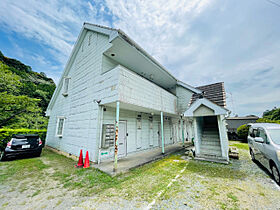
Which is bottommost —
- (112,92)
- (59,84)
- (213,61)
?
(112,92)

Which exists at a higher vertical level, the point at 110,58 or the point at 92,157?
the point at 110,58

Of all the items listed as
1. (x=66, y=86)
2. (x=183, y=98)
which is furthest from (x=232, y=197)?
(x=66, y=86)

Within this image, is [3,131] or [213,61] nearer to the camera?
[3,131]

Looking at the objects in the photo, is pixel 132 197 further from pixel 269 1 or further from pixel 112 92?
pixel 269 1

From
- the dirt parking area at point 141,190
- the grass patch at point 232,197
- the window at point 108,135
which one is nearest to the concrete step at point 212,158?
the dirt parking area at point 141,190

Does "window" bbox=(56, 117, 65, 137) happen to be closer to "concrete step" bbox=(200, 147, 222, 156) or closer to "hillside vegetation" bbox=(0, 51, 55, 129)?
"hillside vegetation" bbox=(0, 51, 55, 129)

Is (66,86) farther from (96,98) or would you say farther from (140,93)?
(140,93)

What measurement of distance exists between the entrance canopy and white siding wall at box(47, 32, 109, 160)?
216 inches

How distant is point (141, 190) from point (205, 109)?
16.8ft

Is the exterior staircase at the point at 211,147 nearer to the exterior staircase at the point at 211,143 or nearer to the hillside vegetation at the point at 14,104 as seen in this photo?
the exterior staircase at the point at 211,143

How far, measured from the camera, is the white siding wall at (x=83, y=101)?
5.64 meters

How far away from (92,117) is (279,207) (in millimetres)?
6775

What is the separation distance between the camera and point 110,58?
6.45 metres

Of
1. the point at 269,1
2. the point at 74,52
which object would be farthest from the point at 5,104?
the point at 269,1
